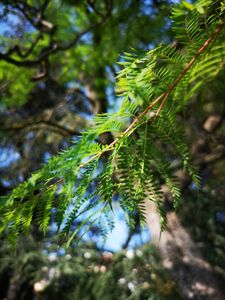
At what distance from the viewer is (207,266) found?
4.46 meters

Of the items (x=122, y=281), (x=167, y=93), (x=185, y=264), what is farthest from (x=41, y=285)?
(x=167, y=93)

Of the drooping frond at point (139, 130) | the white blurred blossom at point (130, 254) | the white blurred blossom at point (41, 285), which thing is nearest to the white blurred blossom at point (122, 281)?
the white blurred blossom at point (130, 254)

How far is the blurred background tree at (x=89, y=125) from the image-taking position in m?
4.14

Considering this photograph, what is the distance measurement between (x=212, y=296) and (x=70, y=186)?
13.9 feet

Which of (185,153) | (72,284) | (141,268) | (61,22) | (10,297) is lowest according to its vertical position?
(10,297)

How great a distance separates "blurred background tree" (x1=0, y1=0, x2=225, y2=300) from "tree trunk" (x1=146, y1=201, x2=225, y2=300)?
14 millimetres

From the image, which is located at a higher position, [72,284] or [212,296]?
[212,296]

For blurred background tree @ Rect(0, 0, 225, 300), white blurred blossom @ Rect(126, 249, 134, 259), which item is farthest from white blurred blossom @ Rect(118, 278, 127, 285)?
white blurred blossom @ Rect(126, 249, 134, 259)

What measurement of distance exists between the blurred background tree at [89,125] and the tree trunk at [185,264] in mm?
14

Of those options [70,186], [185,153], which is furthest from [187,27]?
[70,186]

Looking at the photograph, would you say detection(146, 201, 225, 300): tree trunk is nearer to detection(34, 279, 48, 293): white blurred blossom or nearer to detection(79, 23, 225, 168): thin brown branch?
detection(34, 279, 48, 293): white blurred blossom

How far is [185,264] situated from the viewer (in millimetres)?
4598

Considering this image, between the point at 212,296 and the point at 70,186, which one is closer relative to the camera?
the point at 70,186

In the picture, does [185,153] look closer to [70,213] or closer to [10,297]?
[70,213]
